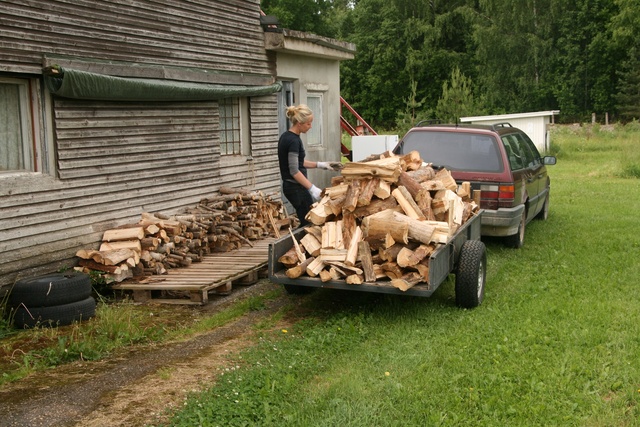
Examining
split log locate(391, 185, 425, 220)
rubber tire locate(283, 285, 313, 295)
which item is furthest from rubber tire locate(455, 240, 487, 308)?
rubber tire locate(283, 285, 313, 295)

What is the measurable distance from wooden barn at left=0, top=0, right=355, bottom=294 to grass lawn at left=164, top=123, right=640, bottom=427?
305 centimetres

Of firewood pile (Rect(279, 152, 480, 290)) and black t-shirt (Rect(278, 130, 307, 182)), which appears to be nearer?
firewood pile (Rect(279, 152, 480, 290))

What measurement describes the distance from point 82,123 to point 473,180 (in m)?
5.35

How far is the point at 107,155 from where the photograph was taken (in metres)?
9.13

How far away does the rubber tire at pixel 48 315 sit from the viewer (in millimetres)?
7176

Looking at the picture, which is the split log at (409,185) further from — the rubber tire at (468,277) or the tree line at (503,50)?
the tree line at (503,50)

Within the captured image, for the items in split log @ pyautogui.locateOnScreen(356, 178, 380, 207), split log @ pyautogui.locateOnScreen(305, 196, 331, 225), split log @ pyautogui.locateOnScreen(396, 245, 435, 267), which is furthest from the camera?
split log @ pyautogui.locateOnScreen(305, 196, 331, 225)

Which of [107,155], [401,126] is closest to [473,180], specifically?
[107,155]

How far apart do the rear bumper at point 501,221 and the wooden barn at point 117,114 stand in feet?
14.7

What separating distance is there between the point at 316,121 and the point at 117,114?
6.99 meters

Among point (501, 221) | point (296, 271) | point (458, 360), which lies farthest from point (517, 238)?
point (458, 360)

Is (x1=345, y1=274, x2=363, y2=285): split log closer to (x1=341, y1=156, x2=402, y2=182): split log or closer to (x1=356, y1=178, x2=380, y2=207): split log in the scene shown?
(x1=356, y1=178, x2=380, y2=207): split log

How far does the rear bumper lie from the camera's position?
32.6 ft

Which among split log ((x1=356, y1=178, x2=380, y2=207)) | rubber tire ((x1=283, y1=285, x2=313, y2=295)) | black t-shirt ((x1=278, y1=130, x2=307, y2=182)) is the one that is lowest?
rubber tire ((x1=283, y1=285, x2=313, y2=295))
